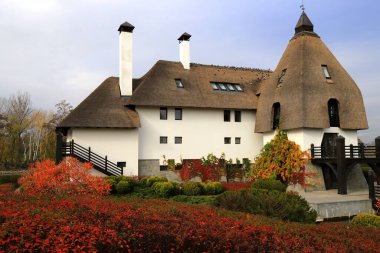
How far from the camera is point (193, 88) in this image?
2884 cm

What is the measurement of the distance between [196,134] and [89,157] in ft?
30.2

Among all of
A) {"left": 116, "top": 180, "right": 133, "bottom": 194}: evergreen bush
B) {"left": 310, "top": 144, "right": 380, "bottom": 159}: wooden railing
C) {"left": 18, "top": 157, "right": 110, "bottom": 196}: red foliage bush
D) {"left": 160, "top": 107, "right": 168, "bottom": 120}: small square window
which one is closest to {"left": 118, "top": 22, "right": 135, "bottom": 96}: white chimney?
{"left": 160, "top": 107, "right": 168, "bottom": 120}: small square window

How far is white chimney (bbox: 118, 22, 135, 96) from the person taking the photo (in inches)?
1075

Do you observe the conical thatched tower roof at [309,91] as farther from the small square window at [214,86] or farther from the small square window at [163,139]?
the small square window at [163,139]

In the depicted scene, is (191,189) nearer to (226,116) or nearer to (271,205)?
(271,205)

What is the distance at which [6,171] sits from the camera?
42219mm

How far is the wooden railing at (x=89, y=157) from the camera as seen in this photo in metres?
23.5

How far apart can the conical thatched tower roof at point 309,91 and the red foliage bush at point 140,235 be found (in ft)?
57.1

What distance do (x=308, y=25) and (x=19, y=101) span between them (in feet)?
148

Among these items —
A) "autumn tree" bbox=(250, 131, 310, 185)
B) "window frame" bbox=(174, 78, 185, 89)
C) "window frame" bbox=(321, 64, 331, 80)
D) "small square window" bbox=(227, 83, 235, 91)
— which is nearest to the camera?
"autumn tree" bbox=(250, 131, 310, 185)

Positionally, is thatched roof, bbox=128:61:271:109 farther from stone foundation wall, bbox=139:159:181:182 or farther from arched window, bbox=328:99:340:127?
arched window, bbox=328:99:340:127

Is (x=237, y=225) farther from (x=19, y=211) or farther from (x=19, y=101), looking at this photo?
(x=19, y=101)

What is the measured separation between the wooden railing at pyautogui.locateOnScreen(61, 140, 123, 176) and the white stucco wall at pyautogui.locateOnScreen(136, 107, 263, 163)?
2764mm

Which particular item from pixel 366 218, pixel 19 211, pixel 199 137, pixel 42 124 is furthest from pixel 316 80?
pixel 42 124
